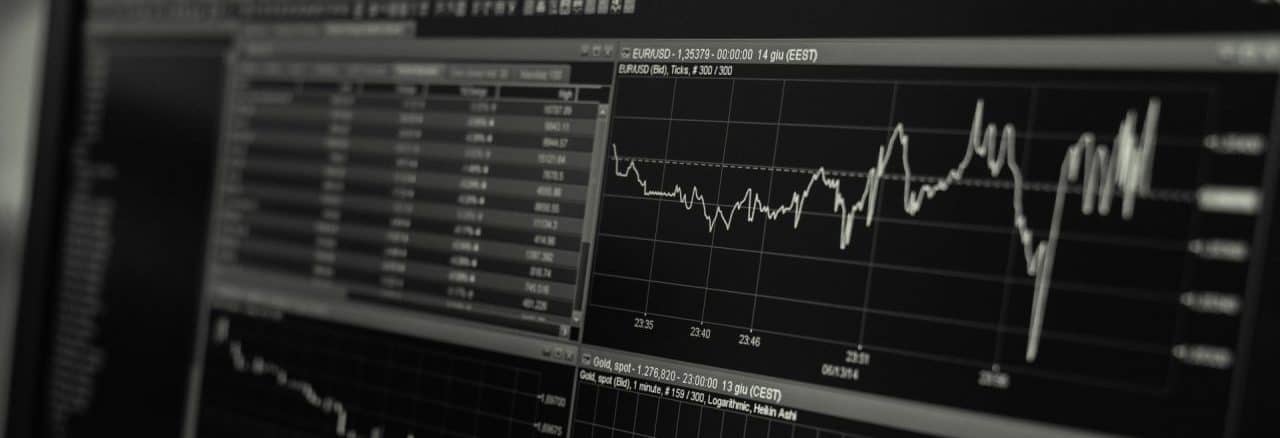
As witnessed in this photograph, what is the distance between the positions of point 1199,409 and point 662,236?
1.25 feet

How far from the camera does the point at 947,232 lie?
67 centimetres

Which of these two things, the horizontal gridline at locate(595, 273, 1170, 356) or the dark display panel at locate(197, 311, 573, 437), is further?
the dark display panel at locate(197, 311, 573, 437)

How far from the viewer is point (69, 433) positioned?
119 cm

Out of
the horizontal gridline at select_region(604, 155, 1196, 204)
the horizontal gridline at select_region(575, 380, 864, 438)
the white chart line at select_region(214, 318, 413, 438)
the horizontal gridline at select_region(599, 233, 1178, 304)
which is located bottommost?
the white chart line at select_region(214, 318, 413, 438)

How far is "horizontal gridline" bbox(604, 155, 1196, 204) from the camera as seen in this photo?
0.61m

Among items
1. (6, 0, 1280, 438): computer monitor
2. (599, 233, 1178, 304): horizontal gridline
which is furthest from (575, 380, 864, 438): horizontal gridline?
(599, 233, 1178, 304): horizontal gridline

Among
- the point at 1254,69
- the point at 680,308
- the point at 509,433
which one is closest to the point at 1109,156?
the point at 1254,69

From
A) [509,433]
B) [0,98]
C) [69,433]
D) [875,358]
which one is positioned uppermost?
[0,98]

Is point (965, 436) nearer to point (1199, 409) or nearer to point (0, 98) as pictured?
point (1199, 409)

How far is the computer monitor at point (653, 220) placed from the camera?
2.01ft

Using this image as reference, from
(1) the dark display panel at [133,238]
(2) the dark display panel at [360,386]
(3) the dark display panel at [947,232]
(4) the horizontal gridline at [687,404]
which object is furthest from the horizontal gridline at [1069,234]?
(1) the dark display panel at [133,238]

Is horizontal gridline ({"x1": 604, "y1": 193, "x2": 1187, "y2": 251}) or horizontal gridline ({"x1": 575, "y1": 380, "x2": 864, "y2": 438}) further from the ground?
horizontal gridline ({"x1": 604, "y1": 193, "x2": 1187, "y2": 251})

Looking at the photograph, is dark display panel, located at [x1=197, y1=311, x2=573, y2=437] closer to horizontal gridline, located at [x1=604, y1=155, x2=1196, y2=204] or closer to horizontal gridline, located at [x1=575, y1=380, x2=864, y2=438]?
horizontal gridline, located at [x1=575, y1=380, x2=864, y2=438]

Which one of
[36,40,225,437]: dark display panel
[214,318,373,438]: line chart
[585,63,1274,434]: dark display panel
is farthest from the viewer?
→ [36,40,225,437]: dark display panel
